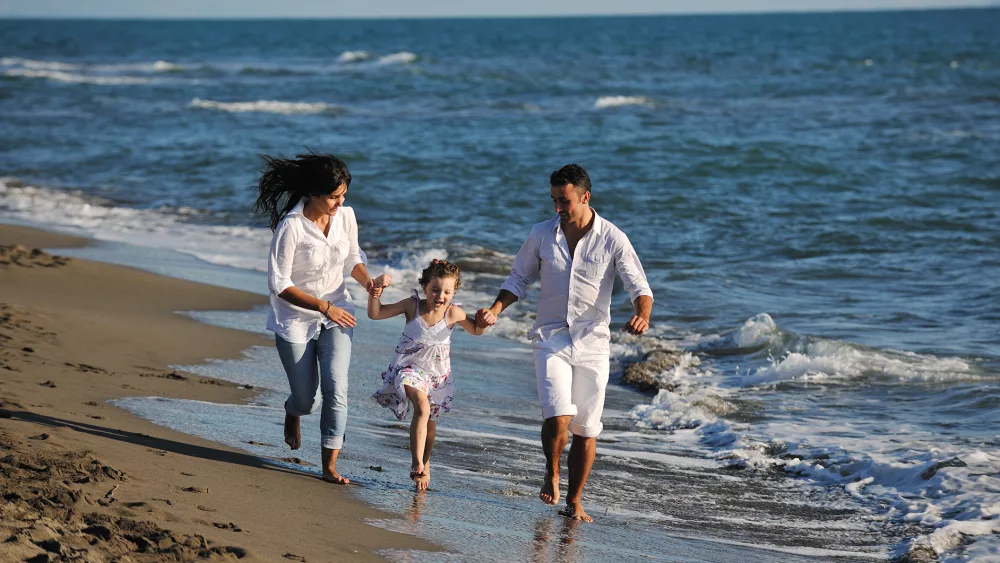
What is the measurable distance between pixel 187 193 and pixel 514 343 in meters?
10.3

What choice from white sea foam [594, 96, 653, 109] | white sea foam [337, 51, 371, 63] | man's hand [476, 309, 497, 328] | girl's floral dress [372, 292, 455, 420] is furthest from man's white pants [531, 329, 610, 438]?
white sea foam [337, 51, 371, 63]

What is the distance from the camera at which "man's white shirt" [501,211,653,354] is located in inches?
213

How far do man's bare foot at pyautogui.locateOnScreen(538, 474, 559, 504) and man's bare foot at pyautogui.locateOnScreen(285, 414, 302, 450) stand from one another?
130 centimetres

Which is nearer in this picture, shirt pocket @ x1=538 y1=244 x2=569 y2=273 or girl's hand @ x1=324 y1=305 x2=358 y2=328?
girl's hand @ x1=324 y1=305 x2=358 y2=328

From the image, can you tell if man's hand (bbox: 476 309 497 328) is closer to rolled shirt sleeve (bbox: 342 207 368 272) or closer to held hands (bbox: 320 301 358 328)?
held hands (bbox: 320 301 358 328)

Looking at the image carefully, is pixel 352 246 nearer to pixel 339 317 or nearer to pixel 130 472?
pixel 339 317

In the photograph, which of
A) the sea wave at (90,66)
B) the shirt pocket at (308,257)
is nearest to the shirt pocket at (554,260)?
the shirt pocket at (308,257)

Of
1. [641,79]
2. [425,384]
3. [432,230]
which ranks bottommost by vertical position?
[425,384]

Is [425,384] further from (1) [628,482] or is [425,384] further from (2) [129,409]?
(2) [129,409]

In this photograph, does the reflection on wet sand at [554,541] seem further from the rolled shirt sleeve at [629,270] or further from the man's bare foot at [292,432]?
the man's bare foot at [292,432]

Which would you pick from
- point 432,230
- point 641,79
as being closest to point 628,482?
point 432,230

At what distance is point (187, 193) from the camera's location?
18.4 m

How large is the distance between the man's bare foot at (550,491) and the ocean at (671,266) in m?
0.09

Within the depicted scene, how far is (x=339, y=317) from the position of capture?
17.4 feet
